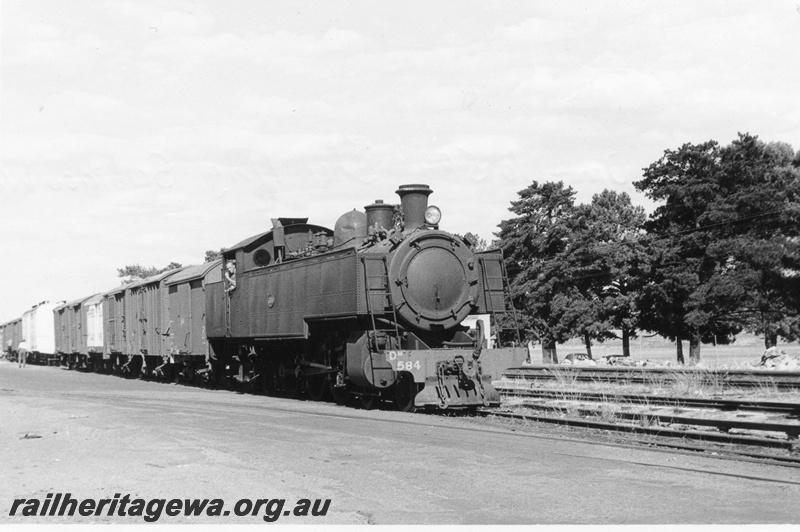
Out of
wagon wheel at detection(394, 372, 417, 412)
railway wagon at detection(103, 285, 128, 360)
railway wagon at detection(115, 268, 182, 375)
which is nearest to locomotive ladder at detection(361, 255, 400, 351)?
wagon wheel at detection(394, 372, 417, 412)

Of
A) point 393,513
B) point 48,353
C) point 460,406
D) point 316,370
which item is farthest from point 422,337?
point 48,353

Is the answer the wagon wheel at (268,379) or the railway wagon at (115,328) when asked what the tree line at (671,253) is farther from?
the railway wagon at (115,328)

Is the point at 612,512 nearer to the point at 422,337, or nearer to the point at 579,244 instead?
the point at 422,337

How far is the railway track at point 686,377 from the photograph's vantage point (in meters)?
18.5

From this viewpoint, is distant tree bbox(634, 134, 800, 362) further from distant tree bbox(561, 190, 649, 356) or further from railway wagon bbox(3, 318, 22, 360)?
railway wagon bbox(3, 318, 22, 360)

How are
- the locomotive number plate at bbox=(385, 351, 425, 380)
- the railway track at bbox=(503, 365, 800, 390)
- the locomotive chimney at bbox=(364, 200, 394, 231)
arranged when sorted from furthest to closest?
the railway track at bbox=(503, 365, 800, 390)
the locomotive chimney at bbox=(364, 200, 394, 231)
the locomotive number plate at bbox=(385, 351, 425, 380)

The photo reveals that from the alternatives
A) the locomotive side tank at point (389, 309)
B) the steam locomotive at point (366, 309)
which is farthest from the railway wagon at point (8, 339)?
the locomotive side tank at point (389, 309)

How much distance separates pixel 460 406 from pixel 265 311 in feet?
18.3

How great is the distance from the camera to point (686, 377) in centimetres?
1977

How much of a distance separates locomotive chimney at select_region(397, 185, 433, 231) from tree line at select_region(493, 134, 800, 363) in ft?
72.9

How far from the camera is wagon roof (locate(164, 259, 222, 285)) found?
22.9m

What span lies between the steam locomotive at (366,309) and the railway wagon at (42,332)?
2994 centimetres

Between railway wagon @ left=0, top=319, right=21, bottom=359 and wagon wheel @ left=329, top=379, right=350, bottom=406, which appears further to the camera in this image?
railway wagon @ left=0, top=319, right=21, bottom=359

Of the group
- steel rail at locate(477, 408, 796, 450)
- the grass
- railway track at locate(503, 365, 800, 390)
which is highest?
railway track at locate(503, 365, 800, 390)
